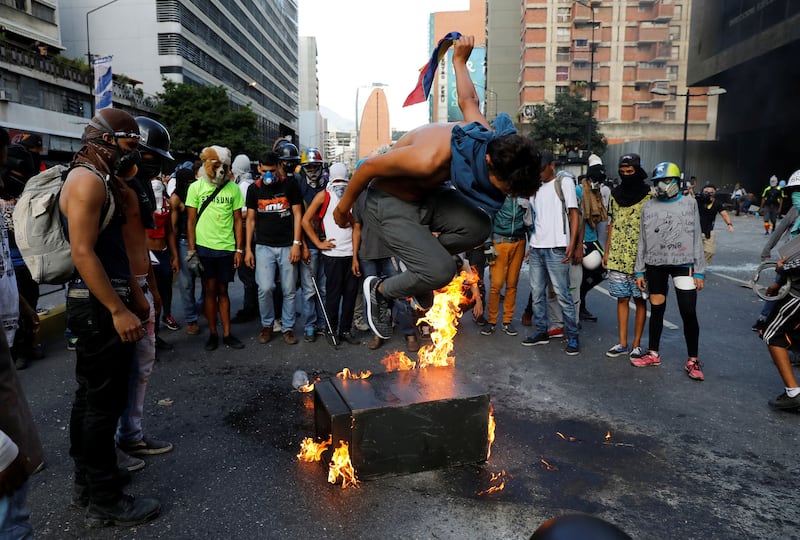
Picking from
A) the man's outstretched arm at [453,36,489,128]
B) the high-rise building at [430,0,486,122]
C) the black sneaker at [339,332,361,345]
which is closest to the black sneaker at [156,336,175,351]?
the black sneaker at [339,332,361,345]

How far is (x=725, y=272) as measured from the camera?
11539mm

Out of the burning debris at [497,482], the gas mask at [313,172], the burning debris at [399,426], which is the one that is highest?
the gas mask at [313,172]

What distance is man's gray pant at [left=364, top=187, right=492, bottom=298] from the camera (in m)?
3.83

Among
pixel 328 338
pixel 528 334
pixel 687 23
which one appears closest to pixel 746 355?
pixel 528 334

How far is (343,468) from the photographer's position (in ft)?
11.1

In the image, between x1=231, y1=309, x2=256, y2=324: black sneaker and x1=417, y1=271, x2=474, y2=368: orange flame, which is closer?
x1=417, y1=271, x2=474, y2=368: orange flame

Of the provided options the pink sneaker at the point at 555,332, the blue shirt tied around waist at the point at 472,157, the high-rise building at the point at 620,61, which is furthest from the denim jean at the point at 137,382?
the high-rise building at the point at 620,61

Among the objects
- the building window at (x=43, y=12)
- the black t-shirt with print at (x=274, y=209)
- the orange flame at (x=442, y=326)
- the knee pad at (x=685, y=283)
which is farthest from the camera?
the building window at (x=43, y=12)

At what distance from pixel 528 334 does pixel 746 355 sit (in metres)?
2.39

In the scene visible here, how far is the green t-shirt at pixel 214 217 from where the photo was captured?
6.21m

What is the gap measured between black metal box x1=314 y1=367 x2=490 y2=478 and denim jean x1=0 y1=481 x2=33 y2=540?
1689 millimetres

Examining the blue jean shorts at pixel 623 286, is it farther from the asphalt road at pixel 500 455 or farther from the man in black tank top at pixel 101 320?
the man in black tank top at pixel 101 320

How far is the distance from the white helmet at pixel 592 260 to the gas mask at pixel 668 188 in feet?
5.56

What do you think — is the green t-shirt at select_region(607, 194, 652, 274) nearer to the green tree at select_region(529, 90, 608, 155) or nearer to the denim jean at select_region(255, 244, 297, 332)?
the denim jean at select_region(255, 244, 297, 332)
